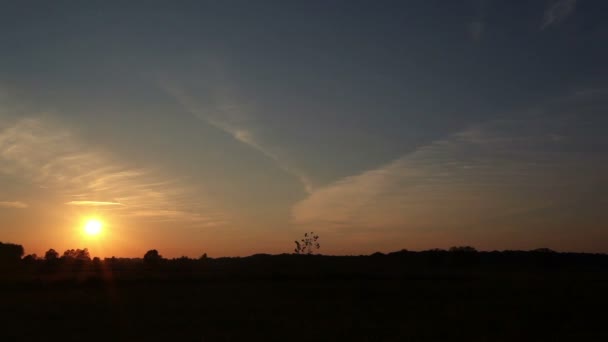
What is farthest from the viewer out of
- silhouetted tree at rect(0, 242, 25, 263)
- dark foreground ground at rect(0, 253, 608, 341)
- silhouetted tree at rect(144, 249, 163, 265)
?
silhouetted tree at rect(144, 249, 163, 265)

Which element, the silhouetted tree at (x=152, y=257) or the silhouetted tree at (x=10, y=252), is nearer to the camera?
the silhouetted tree at (x=10, y=252)

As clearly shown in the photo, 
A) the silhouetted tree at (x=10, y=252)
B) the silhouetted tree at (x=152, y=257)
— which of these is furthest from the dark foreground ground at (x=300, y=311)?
the silhouetted tree at (x=152, y=257)

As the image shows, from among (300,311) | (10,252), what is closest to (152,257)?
(10,252)

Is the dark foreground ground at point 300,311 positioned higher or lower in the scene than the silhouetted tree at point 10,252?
lower

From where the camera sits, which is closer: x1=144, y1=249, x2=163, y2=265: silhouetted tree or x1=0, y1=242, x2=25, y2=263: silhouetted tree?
x1=0, y1=242, x2=25, y2=263: silhouetted tree

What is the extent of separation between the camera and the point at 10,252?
69500 millimetres

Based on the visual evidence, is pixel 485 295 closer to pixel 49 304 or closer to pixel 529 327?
pixel 529 327

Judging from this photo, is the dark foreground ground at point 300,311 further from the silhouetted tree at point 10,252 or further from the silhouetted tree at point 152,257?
the silhouetted tree at point 152,257

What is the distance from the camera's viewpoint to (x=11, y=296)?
4106cm

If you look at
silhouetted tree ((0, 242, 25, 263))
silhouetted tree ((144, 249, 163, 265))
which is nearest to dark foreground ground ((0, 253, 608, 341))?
silhouetted tree ((0, 242, 25, 263))

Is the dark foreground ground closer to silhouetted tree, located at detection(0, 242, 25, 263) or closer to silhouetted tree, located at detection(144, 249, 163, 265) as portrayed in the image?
silhouetted tree, located at detection(0, 242, 25, 263)

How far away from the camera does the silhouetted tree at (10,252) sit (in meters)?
68.7

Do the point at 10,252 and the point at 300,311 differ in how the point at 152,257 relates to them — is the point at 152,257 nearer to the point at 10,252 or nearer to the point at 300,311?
the point at 10,252

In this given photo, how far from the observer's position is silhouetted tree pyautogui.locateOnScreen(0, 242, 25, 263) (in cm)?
6869
